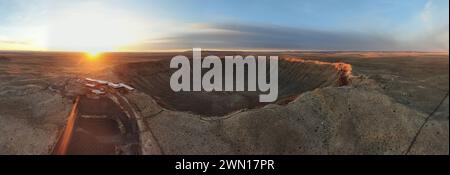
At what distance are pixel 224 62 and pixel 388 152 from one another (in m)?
71.4

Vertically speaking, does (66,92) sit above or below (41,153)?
above

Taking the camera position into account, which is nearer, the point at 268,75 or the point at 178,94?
the point at 178,94

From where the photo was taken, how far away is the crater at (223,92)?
47016 millimetres

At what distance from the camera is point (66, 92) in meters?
35.7

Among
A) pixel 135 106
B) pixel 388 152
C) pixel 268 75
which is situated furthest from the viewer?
pixel 268 75

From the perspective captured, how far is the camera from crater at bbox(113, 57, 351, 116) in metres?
47.0

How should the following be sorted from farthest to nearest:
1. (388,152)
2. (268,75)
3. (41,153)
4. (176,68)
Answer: (268,75) → (176,68) → (41,153) → (388,152)

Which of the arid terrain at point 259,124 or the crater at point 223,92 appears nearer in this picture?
the arid terrain at point 259,124

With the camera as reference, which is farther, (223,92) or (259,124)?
(223,92)

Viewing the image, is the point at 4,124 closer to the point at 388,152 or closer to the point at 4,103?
the point at 4,103

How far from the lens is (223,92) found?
5825 centimetres

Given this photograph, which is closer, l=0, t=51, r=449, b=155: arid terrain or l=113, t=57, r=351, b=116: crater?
l=0, t=51, r=449, b=155: arid terrain

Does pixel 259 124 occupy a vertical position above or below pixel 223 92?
above

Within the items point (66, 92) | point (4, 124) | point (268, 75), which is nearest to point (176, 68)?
point (268, 75)
